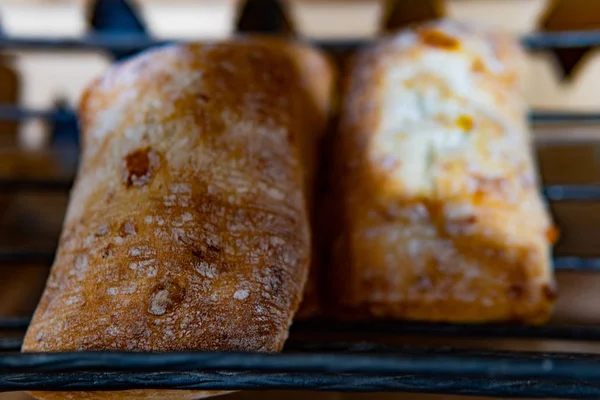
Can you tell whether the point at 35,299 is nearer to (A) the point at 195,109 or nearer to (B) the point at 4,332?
(B) the point at 4,332

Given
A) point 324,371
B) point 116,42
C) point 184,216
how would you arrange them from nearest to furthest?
point 324,371 < point 184,216 < point 116,42

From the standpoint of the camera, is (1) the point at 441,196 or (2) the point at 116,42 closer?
(1) the point at 441,196

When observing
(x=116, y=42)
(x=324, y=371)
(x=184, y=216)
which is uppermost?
(x=116, y=42)

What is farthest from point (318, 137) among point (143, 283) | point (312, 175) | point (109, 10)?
point (109, 10)

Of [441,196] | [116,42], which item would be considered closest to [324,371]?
[441,196]

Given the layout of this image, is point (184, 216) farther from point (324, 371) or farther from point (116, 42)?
point (116, 42)

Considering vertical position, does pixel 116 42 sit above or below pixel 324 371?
above

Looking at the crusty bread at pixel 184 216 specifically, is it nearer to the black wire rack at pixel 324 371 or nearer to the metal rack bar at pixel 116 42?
the black wire rack at pixel 324 371

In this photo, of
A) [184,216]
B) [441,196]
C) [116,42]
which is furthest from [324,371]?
[116,42]

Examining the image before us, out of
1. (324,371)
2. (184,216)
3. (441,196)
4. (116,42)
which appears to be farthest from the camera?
(116,42)
